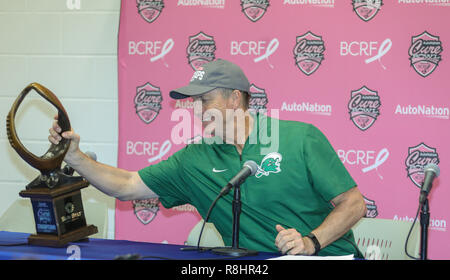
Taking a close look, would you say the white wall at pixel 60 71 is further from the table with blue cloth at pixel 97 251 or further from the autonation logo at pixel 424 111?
the autonation logo at pixel 424 111

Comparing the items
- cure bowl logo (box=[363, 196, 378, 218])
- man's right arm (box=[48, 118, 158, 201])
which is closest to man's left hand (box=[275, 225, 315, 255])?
man's right arm (box=[48, 118, 158, 201])

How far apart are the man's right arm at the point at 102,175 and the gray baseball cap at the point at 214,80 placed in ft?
1.43

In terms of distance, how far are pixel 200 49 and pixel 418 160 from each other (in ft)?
4.55

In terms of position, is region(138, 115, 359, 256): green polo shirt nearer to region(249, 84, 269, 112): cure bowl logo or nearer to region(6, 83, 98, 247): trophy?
region(6, 83, 98, 247): trophy

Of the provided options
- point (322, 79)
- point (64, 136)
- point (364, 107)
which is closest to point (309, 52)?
point (322, 79)

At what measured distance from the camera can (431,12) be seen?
9.32ft

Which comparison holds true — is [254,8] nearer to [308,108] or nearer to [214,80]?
[308,108]

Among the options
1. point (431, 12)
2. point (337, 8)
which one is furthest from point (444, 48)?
point (337, 8)

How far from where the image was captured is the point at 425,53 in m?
2.87

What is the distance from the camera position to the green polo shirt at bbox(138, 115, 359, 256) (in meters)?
2.12

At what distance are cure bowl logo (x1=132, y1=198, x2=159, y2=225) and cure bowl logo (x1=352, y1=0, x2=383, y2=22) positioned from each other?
5.28 feet

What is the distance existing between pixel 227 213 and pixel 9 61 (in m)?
2.17

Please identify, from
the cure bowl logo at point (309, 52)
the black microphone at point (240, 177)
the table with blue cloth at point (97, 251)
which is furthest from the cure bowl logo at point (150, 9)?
the black microphone at point (240, 177)
